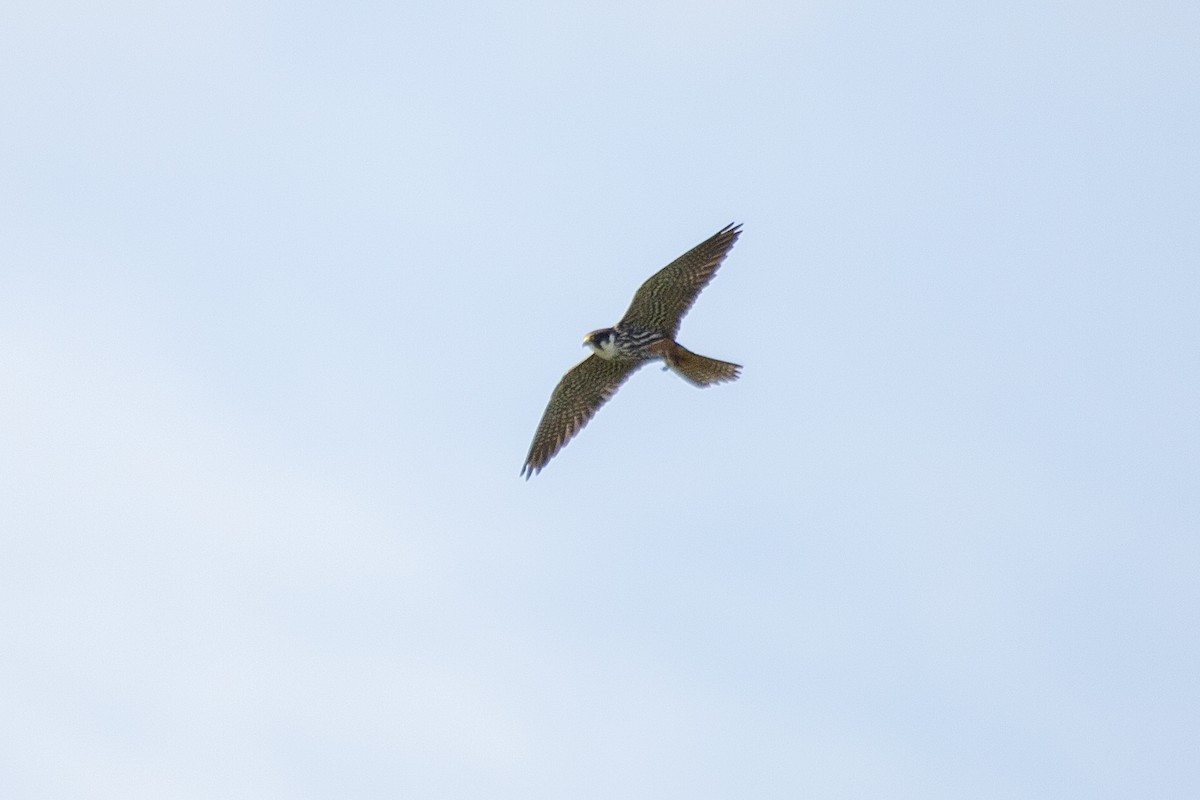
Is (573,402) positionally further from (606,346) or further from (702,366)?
(702,366)

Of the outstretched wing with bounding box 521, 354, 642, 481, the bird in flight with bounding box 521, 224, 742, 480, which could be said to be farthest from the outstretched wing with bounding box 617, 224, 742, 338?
the outstretched wing with bounding box 521, 354, 642, 481

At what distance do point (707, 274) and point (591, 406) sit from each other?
2.33m

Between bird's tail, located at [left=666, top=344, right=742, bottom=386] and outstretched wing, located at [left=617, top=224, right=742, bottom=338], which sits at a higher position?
outstretched wing, located at [left=617, top=224, right=742, bottom=338]

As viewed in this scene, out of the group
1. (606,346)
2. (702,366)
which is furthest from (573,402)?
(702,366)

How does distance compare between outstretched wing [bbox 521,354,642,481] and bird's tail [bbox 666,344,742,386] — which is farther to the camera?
outstretched wing [bbox 521,354,642,481]

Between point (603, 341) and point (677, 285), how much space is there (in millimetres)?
1090

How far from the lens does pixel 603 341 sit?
78.3ft

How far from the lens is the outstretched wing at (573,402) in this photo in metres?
24.6

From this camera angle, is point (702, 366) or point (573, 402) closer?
point (702, 366)

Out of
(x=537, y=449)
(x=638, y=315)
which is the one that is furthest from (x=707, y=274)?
(x=537, y=449)

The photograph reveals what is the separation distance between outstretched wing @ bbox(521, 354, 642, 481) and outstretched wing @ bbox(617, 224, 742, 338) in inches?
34.6

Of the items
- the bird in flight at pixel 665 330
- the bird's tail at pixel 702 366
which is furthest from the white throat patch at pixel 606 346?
the bird's tail at pixel 702 366

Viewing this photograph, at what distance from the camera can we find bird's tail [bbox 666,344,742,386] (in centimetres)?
→ 2356

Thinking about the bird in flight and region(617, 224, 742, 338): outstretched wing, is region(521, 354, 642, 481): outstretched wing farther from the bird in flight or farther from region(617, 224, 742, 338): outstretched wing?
region(617, 224, 742, 338): outstretched wing
